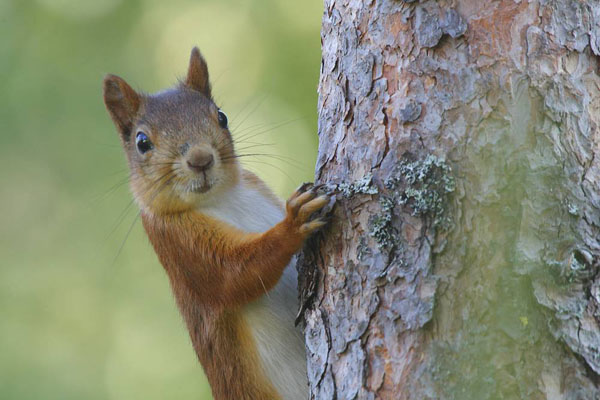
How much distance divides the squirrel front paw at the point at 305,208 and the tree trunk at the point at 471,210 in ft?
0.33

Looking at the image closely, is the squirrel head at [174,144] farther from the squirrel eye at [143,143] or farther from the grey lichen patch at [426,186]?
the grey lichen patch at [426,186]

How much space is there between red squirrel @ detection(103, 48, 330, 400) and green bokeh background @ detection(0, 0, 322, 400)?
276 centimetres

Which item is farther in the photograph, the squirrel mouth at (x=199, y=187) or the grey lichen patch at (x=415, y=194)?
the squirrel mouth at (x=199, y=187)

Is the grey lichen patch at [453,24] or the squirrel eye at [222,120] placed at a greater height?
the grey lichen patch at [453,24]

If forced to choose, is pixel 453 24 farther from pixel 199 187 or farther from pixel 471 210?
pixel 199 187

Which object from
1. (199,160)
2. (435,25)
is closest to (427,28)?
(435,25)

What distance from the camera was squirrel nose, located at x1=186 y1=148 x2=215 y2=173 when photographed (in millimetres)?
2463

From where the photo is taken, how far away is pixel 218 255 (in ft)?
7.80

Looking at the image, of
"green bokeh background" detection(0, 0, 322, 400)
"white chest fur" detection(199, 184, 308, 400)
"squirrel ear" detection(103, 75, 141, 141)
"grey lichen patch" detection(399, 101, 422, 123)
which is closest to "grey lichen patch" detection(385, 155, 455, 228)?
"grey lichen patch" detection(399, 101, 422, 123)

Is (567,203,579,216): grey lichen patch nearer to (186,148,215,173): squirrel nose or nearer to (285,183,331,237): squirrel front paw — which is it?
(285,183,331,237): squirrel front paw

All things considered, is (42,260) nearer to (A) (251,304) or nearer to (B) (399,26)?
(A) (251,304)

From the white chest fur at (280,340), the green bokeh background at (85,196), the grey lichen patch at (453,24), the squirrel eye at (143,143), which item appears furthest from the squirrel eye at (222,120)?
the green bokeh background at (85,196)

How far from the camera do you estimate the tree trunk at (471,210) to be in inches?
62.7

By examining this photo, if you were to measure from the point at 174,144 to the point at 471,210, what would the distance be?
130 centimetres
